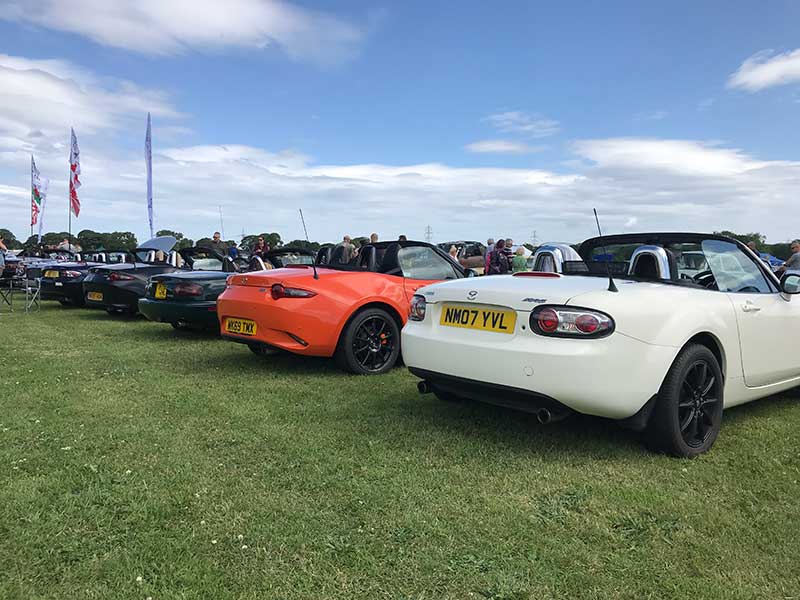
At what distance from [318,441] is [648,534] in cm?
202

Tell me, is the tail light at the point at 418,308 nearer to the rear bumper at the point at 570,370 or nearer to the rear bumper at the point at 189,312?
the rear bumper at the point at 570,370

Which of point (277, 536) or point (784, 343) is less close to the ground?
point (784, 343)

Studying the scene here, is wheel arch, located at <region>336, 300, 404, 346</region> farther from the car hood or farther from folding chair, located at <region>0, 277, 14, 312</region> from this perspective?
folding chair, located at <region>0, 277, 14, 312</region>

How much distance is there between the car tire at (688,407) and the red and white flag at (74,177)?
25.1m

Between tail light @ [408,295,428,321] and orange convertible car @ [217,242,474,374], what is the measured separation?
161cm

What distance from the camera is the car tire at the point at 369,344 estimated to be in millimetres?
6023

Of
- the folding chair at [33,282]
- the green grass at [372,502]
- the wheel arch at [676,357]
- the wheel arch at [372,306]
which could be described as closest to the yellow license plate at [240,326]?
the wheel arch at [372,306]

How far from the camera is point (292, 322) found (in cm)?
576

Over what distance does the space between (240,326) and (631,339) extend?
3.81m

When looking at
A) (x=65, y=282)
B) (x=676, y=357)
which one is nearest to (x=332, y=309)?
(x=676, y=357)

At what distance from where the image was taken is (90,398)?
5004 millimetres

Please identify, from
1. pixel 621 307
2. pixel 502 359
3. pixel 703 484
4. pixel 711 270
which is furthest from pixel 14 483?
pixel 711 270

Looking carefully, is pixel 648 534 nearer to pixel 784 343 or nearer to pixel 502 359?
pixel 502 359

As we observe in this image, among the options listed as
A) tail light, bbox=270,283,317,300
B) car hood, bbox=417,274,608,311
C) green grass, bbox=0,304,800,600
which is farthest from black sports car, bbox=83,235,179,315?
car hood, bbox=417,274,608,311
